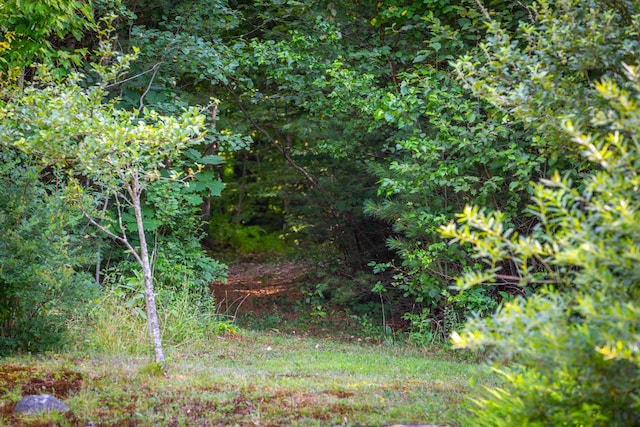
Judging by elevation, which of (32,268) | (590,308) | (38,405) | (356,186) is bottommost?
(38,405)

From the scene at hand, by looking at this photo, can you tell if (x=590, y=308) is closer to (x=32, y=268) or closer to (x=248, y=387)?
(x=248, y=387)

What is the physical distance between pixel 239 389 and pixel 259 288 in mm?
7509

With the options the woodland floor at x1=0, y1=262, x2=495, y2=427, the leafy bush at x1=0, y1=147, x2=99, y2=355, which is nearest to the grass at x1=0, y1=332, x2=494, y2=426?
the woodland floor at x1=0, y1=262, x2=495, y2=427

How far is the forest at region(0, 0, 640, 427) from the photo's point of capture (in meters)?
3.17

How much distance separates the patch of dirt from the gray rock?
5.09 meters

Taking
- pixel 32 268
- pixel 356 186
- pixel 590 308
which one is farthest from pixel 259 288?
pixel 590 308

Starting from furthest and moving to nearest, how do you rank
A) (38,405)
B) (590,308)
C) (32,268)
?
(32,268), (38,405), (590,308)

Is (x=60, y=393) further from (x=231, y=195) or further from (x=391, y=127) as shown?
(x=231, y=195)

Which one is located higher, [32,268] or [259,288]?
[32,268]

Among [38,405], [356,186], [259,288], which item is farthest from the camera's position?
[259,288]

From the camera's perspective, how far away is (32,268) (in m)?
6.21

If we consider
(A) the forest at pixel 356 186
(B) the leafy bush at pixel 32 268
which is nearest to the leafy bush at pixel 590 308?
(A) the forest at pixel 356 186

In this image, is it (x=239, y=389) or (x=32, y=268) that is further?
(x=32, y=268)

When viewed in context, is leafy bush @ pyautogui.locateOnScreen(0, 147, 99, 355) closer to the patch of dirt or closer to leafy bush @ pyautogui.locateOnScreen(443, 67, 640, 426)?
the patch of dirt
